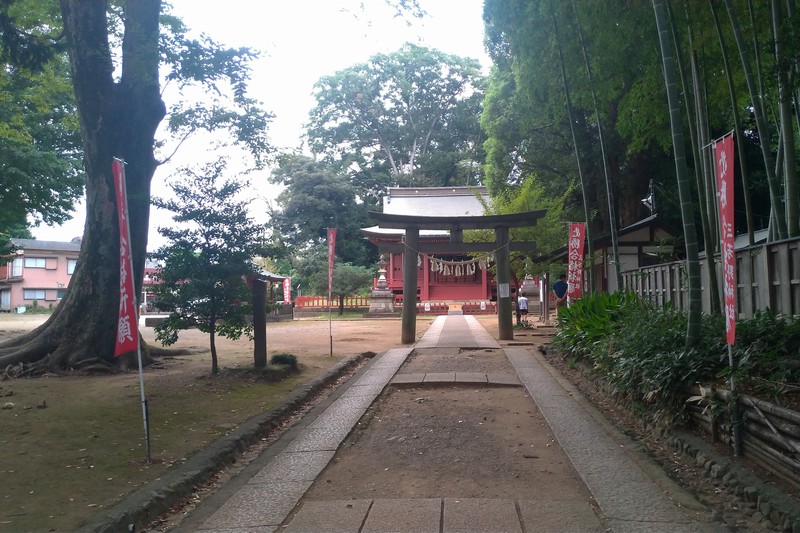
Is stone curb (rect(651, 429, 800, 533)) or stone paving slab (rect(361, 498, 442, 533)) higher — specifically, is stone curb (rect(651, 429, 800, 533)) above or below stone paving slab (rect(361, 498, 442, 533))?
above

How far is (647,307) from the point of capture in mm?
8898

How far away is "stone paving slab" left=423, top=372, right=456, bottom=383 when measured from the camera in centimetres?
911

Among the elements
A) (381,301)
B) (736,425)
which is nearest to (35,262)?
(381,301)

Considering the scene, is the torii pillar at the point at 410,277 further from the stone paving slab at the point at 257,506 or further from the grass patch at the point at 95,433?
the stone paving slab at the point at 257,506

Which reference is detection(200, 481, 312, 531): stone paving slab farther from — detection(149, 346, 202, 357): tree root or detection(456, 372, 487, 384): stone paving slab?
detection(149, 346, 202, 357): tree root

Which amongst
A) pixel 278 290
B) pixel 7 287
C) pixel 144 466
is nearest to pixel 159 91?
pixel 144 466

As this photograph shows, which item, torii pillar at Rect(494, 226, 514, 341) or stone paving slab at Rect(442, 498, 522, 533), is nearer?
stone paving slab at Rect(442, 498, 522, 533)

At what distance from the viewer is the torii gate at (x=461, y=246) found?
49.7ft

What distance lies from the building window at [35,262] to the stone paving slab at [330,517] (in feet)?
167

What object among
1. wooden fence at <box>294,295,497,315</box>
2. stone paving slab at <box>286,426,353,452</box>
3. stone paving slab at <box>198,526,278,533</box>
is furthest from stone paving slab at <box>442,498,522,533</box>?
wooden fence at <box>294,295,497,315</box>

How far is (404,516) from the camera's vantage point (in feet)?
12.8

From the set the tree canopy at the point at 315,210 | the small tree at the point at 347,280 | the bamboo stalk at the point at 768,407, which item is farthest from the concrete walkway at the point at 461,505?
the tree canopy at the point at 315,210

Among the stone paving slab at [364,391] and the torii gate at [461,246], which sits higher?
the torii gate at [461,246]

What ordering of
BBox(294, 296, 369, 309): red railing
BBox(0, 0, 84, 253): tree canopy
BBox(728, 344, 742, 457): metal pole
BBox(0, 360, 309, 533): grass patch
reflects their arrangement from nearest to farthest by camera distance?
BBox(0, 360, 309, 533): grass patch → BBox(728, 344, 742, 457): metal pole → BBox(0, 0, 84, 253): tree canopy → BBox(294, 296, 369, 309): red railing
